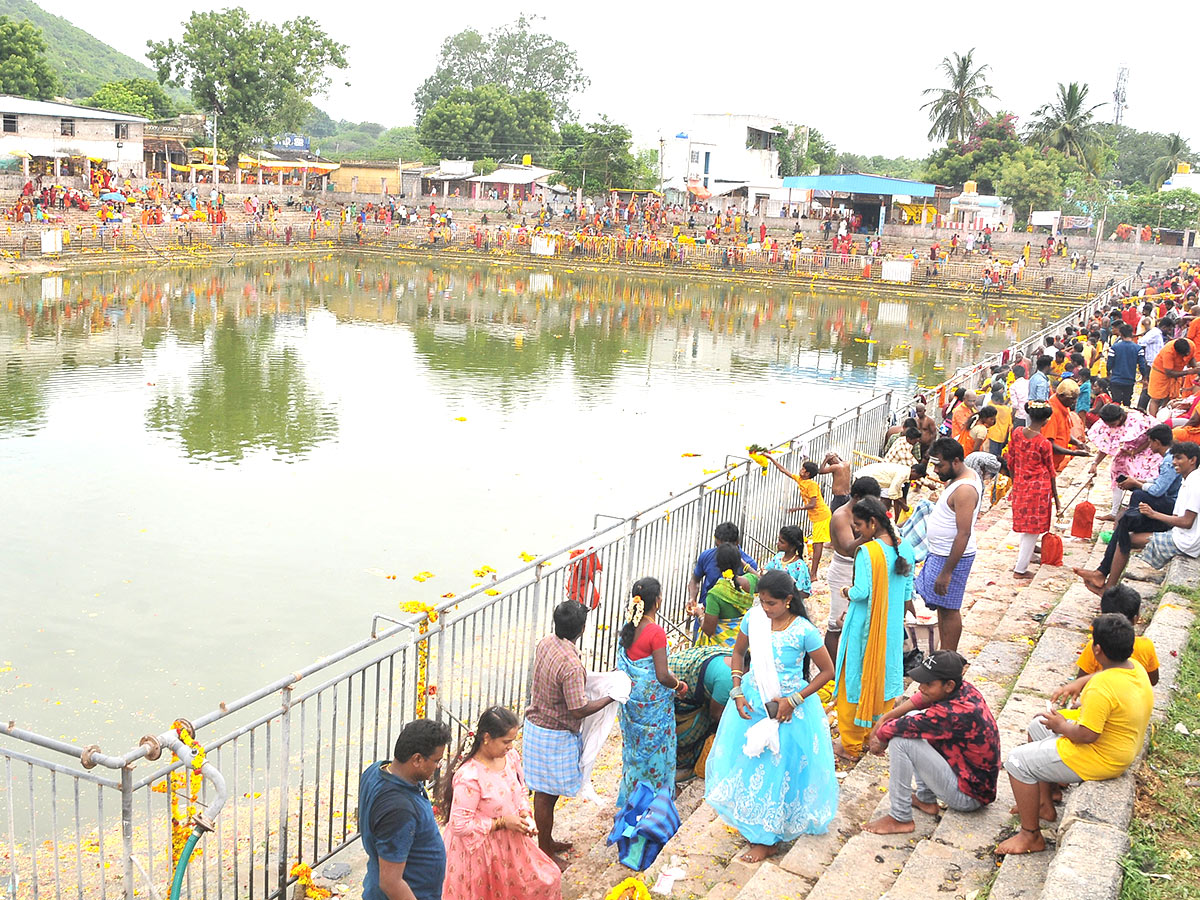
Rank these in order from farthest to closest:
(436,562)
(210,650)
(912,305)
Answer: (912,305) → (436,562) → (210,650)

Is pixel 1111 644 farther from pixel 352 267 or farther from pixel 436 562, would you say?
pixel 352 267

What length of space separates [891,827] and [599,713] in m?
1.48

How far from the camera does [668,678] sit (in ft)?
17.1

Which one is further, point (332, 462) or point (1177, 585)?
point (332, 462)

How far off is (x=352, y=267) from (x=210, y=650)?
3643 cm

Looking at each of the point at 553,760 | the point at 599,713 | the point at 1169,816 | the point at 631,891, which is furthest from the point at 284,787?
the point at 1169,816

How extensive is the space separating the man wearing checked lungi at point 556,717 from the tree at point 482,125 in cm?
7245

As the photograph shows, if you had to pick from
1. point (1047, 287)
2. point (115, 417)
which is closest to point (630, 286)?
point (1047, 287)

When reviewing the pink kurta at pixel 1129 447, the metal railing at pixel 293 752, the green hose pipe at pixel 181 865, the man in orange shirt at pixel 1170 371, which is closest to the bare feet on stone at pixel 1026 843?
the metal railing at pixel 293 752

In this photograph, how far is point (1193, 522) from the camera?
284 inches

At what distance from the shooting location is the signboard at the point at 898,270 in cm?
4331

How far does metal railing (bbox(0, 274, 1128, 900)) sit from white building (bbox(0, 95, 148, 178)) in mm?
44052

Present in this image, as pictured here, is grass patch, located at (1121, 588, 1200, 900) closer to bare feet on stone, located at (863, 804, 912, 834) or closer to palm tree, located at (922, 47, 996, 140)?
bare feet on stone, located at (863, 804, 912, 834)

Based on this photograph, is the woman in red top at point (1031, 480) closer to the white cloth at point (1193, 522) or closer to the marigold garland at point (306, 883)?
the white cloth at point (1193, 522)
